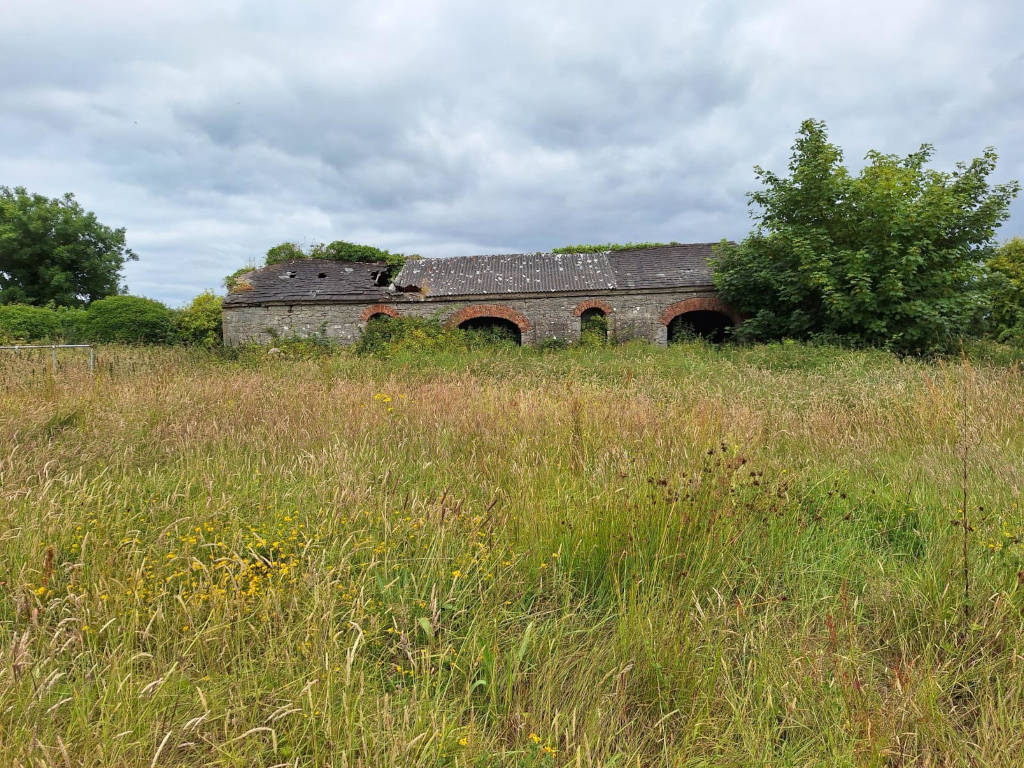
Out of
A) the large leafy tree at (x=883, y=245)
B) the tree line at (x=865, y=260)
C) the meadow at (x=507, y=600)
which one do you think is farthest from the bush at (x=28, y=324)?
the large leafy tree at (x=883, y=245)

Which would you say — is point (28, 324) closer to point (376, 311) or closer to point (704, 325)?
point (376, 311)

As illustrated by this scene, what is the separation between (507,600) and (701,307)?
1700cm

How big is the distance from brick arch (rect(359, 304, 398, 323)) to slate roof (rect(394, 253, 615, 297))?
1207mm

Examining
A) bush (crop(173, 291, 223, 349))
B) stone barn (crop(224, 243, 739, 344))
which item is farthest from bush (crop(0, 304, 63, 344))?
stone barn (crop(224, 243, 739, 344))

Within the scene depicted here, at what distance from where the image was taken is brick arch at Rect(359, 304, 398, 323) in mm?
17828

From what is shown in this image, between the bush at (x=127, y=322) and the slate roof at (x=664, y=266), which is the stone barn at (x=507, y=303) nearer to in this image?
the slate roof at (x=664, y=266)

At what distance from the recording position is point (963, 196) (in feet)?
40.0

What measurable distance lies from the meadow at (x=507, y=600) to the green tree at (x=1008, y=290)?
15325 millimetres

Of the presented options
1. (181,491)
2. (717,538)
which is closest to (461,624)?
(717,538)

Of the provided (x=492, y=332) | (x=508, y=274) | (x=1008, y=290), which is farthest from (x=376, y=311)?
(x=1008, y=290)

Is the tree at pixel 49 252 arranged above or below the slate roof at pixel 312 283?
above

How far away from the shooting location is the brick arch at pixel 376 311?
1783 cm

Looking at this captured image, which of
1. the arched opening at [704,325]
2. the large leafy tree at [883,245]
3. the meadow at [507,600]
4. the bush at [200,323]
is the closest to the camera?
the meadow at [507,600]

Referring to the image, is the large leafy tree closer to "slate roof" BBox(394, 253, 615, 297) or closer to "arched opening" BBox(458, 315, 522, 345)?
"slate roof" BBox(394, 253, 615, 297)
